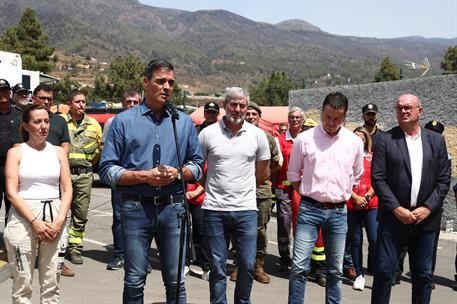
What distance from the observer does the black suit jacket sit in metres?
5.61

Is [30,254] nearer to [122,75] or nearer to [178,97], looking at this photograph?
[122,75]


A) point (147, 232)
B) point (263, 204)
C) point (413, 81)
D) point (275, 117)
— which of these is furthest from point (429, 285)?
point (275, 117)

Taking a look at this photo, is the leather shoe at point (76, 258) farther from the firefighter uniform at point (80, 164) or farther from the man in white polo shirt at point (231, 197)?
the man in white polo shirt at point (231, 197)

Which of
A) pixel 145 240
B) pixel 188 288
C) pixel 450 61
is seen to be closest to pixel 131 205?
pixel 145 240

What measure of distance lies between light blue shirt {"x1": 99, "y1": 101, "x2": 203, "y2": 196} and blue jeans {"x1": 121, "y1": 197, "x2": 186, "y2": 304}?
5.0 inches

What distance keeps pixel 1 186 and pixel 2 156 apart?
438mm

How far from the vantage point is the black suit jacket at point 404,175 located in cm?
561

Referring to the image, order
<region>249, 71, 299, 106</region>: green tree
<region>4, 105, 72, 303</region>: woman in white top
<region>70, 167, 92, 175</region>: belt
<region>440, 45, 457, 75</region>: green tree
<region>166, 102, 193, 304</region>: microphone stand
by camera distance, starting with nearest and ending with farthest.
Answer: <region>166, 102, 193, 304</region>: microphone stand < <region>4, 105, 72, 303</region>: woman in white top < <region>70, 167, 92, 175</region>: belt < <region>440, 45, 457, 75</region>: green tree < <region>249, 71, 299, 106</region>: green tree

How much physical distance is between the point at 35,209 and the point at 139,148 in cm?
125

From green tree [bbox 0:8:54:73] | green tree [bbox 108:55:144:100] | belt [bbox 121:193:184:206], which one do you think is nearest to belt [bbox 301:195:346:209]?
belt [bbox 121:193:184:206]

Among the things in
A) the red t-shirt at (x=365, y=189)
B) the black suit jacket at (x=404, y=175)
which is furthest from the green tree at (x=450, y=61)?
the black suit jacket at (x=404, y=175)

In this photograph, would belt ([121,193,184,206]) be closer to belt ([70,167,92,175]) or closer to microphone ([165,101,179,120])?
microphone ([165,101,179,120])

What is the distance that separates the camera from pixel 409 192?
18.4 feet

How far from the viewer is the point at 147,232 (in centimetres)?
473
